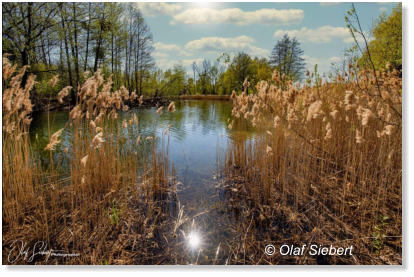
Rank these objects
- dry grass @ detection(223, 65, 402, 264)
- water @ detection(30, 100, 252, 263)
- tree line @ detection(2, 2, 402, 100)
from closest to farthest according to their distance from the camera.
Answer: dry grass @ detection(223, 65, 402, 264) < water @ detection(30, 100, 252, 263) < tree line @ detection(2, 2, 402, 100)

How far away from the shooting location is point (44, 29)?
582 centimetres

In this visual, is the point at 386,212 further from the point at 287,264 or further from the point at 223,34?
the point at 223,34

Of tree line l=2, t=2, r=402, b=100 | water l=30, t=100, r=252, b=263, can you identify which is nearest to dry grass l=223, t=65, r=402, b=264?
→ water l=30, t=100, r=252, b=263

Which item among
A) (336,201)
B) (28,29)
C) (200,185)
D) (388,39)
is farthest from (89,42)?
(336,201)

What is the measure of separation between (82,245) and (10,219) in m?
0.84

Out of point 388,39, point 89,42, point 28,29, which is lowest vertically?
point 388,39

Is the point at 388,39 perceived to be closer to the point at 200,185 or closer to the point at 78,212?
the point at 200,185
